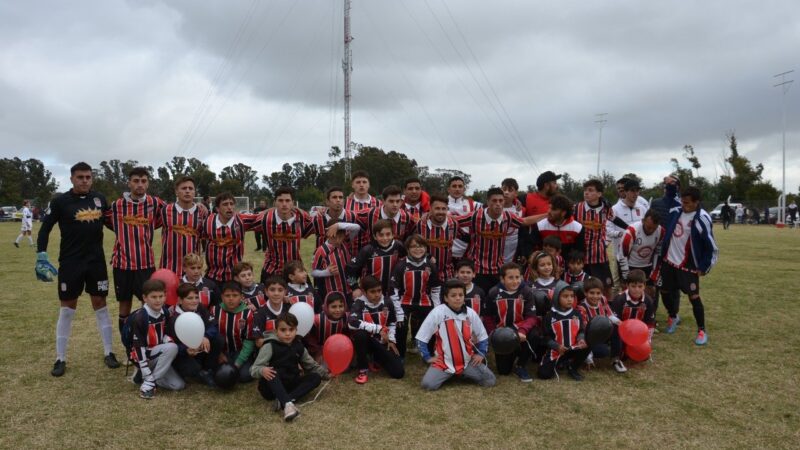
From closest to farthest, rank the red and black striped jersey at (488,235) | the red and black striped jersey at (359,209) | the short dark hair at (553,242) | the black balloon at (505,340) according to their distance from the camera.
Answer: the black balloon at (505,340) → the short dark hair at (553,242) → the red and black striped jersey at (488,235) → the red and black striped jersey at (359,209)

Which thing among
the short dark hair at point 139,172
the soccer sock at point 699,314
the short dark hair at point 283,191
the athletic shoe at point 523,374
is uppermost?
the short dark hair at point 139,172

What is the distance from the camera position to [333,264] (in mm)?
5832

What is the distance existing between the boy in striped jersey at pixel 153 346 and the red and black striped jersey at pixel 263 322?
0.75 m

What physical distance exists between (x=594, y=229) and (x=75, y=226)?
19.4 feet

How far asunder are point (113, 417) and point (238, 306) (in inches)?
55.2

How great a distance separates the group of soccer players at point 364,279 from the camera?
488 cm

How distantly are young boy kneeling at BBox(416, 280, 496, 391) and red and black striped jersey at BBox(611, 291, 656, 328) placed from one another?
1863mm

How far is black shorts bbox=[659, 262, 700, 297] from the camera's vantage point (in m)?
6.42

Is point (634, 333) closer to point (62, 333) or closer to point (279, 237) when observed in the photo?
point (279, 237)

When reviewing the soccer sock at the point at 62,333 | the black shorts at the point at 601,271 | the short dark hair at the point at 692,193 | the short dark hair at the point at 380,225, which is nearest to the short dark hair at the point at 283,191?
the short dark hair at the point at 380,225

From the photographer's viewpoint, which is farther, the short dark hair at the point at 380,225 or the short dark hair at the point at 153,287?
the short dark hair at the point at 380,225

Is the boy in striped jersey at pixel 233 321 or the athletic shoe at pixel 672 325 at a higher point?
the boy in striped jersey at pixel 233 321

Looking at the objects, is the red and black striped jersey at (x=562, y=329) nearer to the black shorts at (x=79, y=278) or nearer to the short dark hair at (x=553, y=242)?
the short dark hair at (x=553, y=242)

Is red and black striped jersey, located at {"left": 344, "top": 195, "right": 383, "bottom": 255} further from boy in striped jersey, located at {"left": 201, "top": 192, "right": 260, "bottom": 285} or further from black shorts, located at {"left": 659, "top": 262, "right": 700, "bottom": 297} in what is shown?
black shorts, located at {"left": 659, "top": 262, "right": 700, "bottom": 297}
